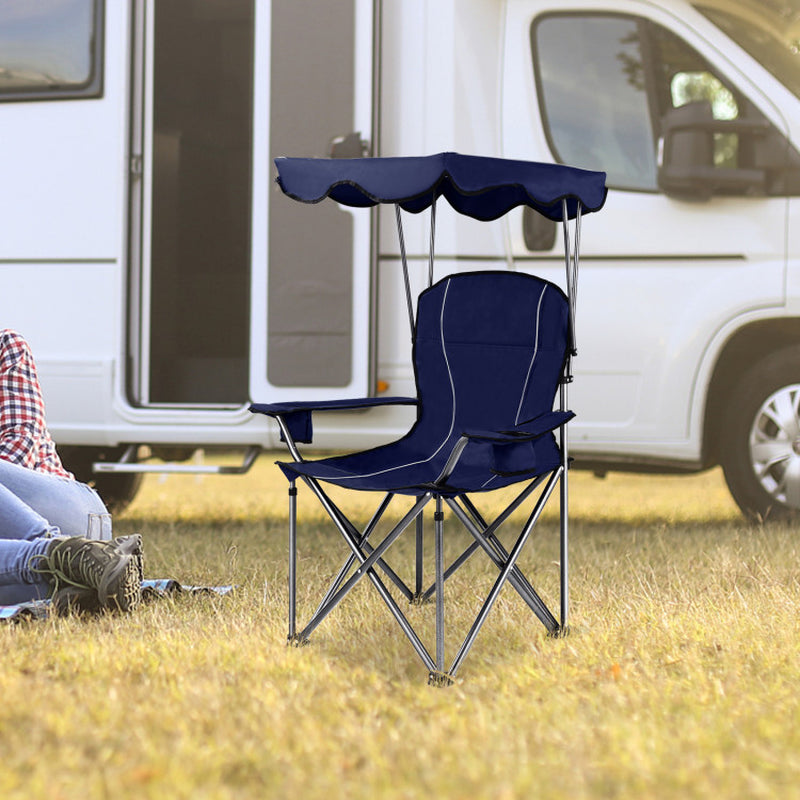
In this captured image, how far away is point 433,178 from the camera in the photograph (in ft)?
9.21

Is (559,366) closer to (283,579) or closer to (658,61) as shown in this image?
(283,579)

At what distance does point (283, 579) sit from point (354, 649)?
3.14 ft

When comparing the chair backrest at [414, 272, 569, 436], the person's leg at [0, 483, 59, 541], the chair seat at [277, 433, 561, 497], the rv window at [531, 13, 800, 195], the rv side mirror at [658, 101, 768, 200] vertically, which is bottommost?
the person's leg at [0, 483, 59, 541]

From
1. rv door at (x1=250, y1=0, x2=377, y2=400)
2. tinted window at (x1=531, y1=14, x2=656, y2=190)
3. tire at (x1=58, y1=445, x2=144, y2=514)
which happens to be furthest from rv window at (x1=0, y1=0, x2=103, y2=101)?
tinted window at (x1=531, y1=14, x2=656, y2=190)

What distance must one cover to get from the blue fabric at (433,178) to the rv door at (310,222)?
158cm

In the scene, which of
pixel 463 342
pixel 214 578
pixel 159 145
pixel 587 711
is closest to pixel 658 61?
pixel 463 342

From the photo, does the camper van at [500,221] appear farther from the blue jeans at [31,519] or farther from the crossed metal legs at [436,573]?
the crossed metal legs at [436,573]

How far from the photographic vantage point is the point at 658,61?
4.66m

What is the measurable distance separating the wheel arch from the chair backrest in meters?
1.65

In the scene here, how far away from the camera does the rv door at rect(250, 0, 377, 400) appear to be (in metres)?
4.64

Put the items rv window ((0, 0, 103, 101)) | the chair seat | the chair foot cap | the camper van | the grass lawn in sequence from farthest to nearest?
rv window ((0, 0, 103, 101)), the camper van, the chair seat, the chair foot cap, the grass lawn

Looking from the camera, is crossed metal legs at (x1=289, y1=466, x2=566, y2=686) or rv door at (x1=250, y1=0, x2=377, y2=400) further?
rv door at (x1=250, y1=0, x2=377, y2=400)

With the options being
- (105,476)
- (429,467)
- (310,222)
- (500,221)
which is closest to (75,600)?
(429,467)

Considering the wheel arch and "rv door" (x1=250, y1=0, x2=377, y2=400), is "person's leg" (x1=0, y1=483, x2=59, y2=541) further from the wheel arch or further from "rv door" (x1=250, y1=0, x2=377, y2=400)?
the wheel arch
